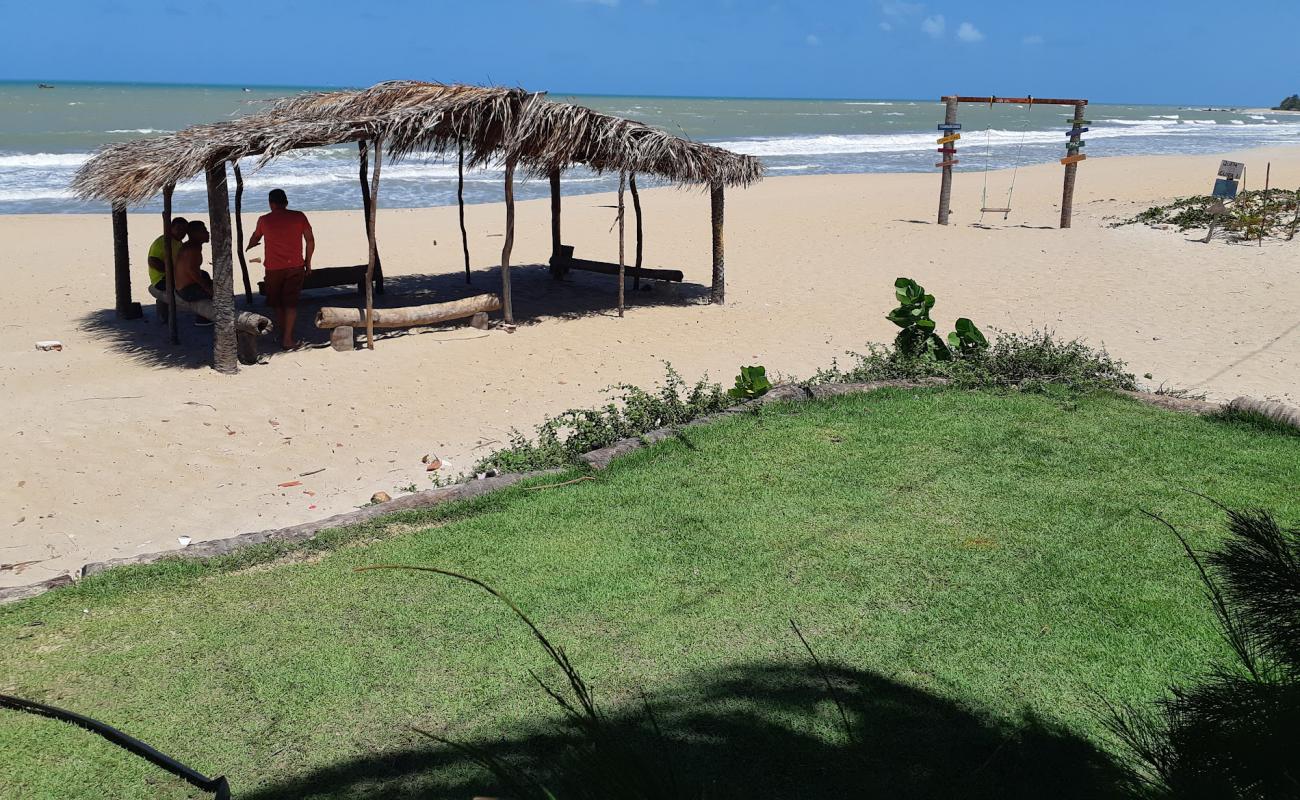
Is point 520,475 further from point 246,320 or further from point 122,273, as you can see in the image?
point 122,273

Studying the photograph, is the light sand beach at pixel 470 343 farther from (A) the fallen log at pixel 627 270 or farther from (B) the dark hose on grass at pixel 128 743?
(B) the dark hose on grass at pixel 128 743

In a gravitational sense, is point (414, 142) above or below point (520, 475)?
above

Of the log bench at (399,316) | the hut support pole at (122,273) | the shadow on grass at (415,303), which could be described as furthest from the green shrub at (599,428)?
the hut support pole at (122,273)

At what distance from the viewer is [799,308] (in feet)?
41.4

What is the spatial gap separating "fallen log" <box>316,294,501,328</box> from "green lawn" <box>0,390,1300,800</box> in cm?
513

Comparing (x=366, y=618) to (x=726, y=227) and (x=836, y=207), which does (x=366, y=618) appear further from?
(x=836, y=207)

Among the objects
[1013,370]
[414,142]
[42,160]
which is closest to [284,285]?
[414,142]

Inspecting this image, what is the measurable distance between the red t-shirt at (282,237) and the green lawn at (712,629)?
550cm

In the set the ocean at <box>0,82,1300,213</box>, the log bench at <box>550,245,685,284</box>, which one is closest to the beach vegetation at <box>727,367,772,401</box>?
the log bench at <box>550,245,685,284</box>

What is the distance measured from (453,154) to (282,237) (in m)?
14.5

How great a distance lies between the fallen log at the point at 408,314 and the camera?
1034cm

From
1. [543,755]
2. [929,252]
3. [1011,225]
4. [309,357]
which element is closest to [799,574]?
[543,755]

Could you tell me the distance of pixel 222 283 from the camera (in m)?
9.58

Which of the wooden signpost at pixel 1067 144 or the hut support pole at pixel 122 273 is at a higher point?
the wooden signpost at pixel 1067 144
